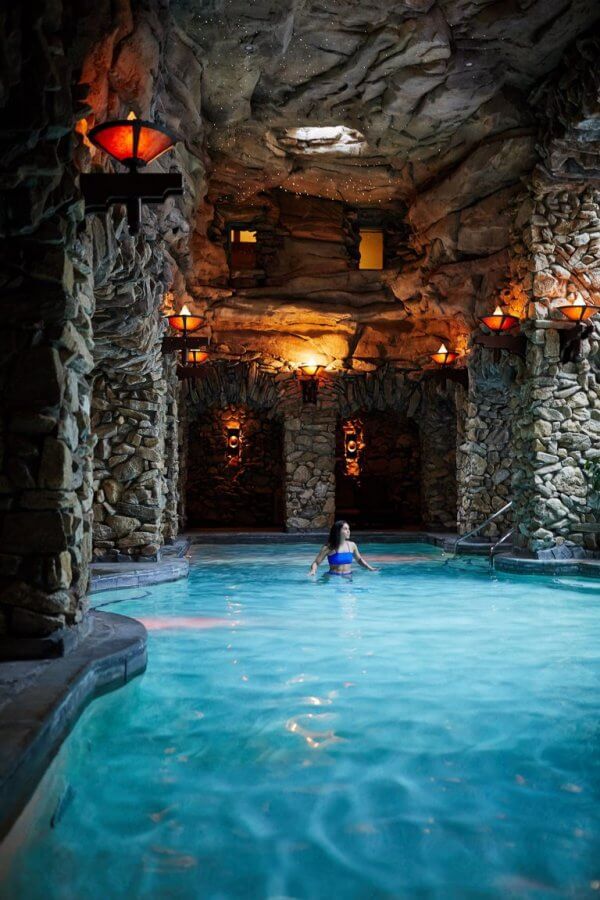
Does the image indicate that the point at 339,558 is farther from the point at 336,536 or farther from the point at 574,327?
the point at 574,327

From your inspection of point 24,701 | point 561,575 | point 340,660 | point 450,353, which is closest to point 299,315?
point 450,353

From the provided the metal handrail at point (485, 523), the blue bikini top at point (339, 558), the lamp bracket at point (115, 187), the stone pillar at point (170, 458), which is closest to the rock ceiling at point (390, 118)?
the stone pillar at point (170, 458)

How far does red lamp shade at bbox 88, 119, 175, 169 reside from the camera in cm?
517

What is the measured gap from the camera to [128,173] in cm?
536

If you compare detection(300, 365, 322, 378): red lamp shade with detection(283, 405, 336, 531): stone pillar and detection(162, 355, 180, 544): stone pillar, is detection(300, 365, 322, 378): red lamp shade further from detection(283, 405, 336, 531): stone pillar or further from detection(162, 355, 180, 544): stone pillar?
detection(162, 355, 180, 544): stone pillar

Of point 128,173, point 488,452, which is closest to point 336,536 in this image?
point 488,452

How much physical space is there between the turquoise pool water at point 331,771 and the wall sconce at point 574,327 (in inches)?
210

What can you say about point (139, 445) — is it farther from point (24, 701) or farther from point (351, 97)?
point (24, 701)

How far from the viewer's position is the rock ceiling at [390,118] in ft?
31.6

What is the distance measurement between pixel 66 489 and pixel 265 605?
4.55 metres

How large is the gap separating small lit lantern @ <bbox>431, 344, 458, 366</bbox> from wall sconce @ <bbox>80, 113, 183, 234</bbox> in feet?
35.2

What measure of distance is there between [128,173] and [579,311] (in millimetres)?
8215

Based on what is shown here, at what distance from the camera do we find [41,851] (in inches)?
124

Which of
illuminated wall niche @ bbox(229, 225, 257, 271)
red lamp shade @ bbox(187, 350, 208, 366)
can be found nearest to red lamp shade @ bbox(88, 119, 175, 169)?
red lamp shade @ bbox(187, 350, 208, 366)
